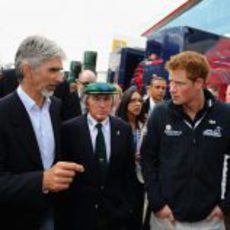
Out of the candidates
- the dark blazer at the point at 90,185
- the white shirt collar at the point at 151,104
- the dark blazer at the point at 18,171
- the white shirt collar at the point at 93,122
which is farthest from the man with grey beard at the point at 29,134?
the white shirt collar at the point at 151,104

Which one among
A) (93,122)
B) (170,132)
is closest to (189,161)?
(170,132)

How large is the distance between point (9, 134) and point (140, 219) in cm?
209

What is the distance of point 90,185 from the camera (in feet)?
11.3

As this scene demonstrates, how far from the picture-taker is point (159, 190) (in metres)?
3.27

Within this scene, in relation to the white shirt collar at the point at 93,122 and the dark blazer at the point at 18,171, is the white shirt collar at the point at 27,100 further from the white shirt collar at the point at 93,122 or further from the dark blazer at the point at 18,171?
the white shirt collar at the point at 93,122

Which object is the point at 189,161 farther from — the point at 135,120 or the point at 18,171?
the point at 135,120

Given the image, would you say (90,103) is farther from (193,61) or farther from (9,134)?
(9,134)

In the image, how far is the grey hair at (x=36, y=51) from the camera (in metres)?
2.72

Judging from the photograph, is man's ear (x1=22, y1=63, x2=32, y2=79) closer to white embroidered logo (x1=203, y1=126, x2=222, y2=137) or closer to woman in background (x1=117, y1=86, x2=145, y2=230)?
white embroidered logo (x1=203, y1=126, x2=222, y2=137)

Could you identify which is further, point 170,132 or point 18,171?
point 170,132

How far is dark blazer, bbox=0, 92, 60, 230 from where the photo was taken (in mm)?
2408

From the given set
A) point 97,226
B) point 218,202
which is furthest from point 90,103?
point 218,202

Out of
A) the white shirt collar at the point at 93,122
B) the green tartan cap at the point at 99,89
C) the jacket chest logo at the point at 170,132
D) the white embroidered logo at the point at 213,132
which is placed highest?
the green tartan cap at the point at 99,89

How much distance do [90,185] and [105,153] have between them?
237 millimetres
